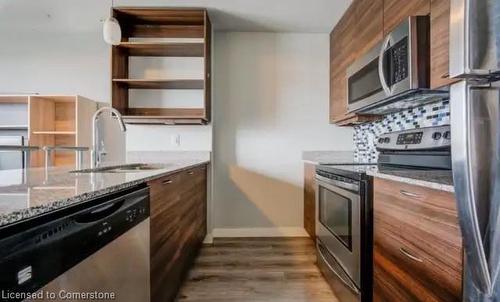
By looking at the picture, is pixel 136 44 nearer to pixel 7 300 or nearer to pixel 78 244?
pixel 78 244

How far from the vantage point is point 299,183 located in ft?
12.1

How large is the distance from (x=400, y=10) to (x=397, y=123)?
3.22ft

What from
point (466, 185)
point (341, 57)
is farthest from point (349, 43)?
point (466, 185)


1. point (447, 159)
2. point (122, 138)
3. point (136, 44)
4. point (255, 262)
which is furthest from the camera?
point (122, 138)

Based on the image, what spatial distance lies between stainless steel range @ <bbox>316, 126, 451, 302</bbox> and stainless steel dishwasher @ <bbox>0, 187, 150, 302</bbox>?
42.6 inches

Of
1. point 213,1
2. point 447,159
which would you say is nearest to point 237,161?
point 213,1

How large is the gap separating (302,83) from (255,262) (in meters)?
2.02

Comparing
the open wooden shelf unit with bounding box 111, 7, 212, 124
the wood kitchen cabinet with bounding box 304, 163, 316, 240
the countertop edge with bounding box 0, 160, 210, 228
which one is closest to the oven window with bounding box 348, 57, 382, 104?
the wood kitchen cabinet with bounding box 304, 163, 316, 240

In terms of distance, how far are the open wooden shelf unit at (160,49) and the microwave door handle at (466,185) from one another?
2444 millimetres

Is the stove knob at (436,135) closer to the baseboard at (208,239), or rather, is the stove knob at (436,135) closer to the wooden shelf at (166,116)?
the wooden shelf at (166,116)

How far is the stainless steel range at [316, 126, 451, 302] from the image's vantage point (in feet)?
5.50

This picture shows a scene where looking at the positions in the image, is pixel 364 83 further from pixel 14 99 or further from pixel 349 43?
pixel 14 99

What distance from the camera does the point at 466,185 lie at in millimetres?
829

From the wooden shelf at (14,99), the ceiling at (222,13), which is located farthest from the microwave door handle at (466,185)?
the wooden shelf at (14,99)
